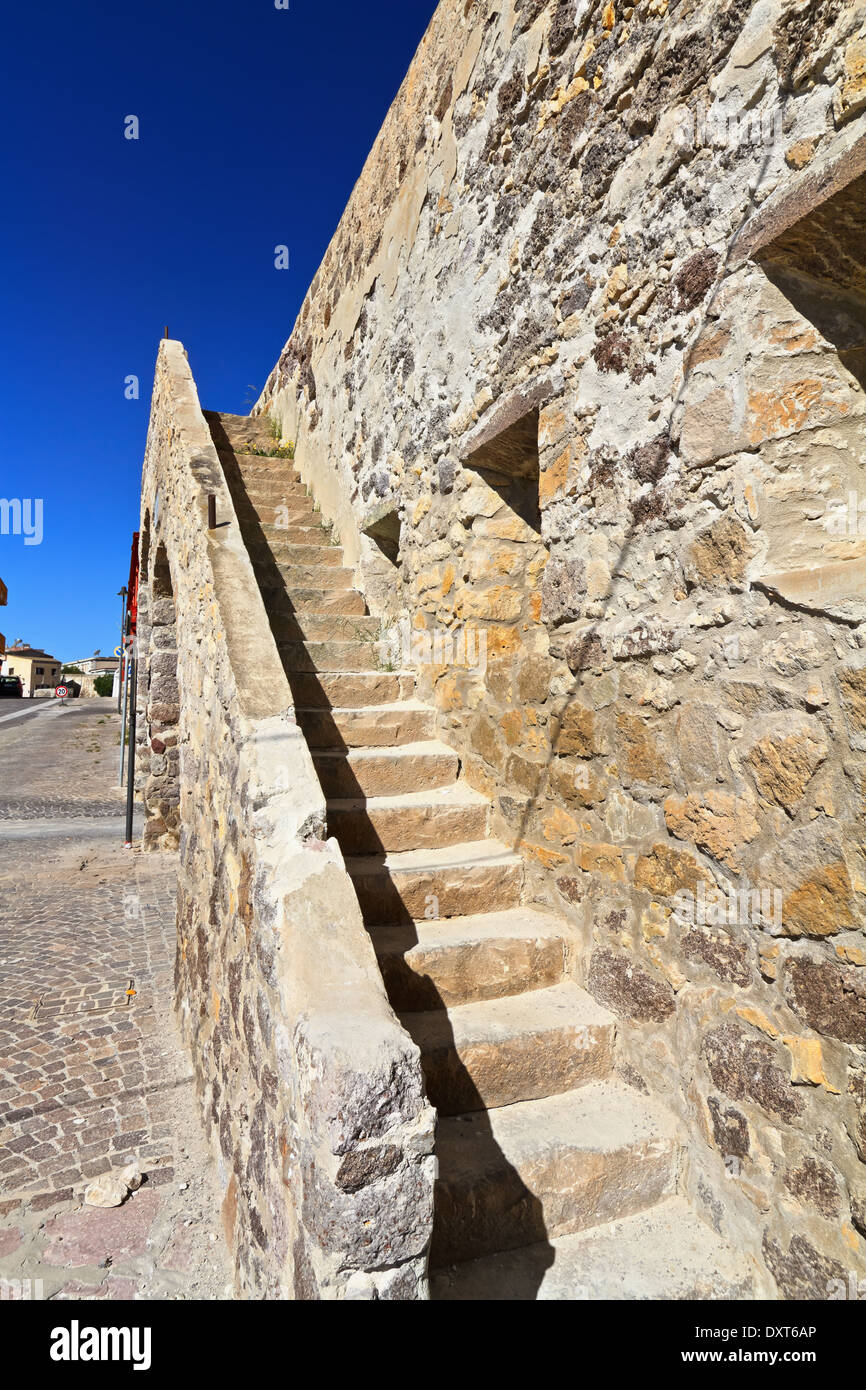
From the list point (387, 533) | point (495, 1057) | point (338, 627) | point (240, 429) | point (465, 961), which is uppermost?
point (240, 429)

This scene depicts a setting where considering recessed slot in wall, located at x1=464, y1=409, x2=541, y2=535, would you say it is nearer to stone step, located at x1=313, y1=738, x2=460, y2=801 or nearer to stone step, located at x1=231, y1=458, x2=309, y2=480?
stone step, located at x1=313, y1=738, x2=460, y2=801

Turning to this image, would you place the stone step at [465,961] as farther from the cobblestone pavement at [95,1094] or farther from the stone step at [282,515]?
the stone step at [282,515]

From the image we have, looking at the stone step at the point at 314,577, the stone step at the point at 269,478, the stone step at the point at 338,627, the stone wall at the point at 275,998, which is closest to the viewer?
the stone wall at the point at 275,998

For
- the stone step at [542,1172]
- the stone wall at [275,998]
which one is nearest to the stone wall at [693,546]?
the stone step at [542,1172]

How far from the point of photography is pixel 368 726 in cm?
372

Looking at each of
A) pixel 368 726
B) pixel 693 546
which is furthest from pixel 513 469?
pixel 693 546

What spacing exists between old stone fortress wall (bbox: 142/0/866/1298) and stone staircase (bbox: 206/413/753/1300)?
0.11 m

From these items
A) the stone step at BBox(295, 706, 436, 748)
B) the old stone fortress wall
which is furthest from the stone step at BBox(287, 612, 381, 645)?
the old stone fortress wall

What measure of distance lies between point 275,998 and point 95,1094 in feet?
6.05

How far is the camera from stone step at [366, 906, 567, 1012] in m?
2.46

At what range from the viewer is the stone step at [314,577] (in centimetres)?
502

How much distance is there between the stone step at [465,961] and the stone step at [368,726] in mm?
1143

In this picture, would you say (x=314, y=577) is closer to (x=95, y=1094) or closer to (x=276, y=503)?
(x=276, y=503)
